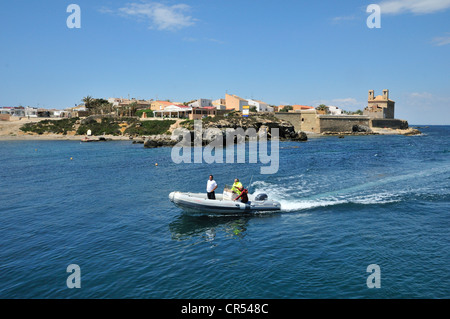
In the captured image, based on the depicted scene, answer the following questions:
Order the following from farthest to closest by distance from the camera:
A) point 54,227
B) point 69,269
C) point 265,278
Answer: point 54,227 < point 69,269 < point 265,278

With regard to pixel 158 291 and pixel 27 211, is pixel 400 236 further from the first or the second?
pixel 27 211

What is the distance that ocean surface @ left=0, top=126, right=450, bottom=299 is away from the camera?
42.7 ft

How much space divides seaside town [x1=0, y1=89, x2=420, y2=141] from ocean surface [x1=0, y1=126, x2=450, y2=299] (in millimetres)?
68206

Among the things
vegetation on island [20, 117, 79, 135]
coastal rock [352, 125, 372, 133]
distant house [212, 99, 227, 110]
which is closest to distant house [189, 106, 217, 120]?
distant house [212, 99, 227, 110]

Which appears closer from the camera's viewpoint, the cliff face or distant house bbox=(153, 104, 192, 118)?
the cliff face

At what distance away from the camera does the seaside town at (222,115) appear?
349ft

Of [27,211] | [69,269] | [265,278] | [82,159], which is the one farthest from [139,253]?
[82,159]

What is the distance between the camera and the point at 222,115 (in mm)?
109250

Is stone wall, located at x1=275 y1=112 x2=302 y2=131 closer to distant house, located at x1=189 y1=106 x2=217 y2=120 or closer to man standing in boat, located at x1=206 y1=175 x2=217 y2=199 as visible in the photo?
distant house, located at x1=189 y1=106 x2=217 y2=120

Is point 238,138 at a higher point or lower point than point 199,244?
higher

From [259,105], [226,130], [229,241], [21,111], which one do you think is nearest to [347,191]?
[229,241]

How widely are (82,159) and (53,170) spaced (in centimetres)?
1086

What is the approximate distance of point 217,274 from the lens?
14047mm

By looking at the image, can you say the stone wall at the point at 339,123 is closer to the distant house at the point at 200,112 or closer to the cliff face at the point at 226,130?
the cliff face at the point at 226,130
